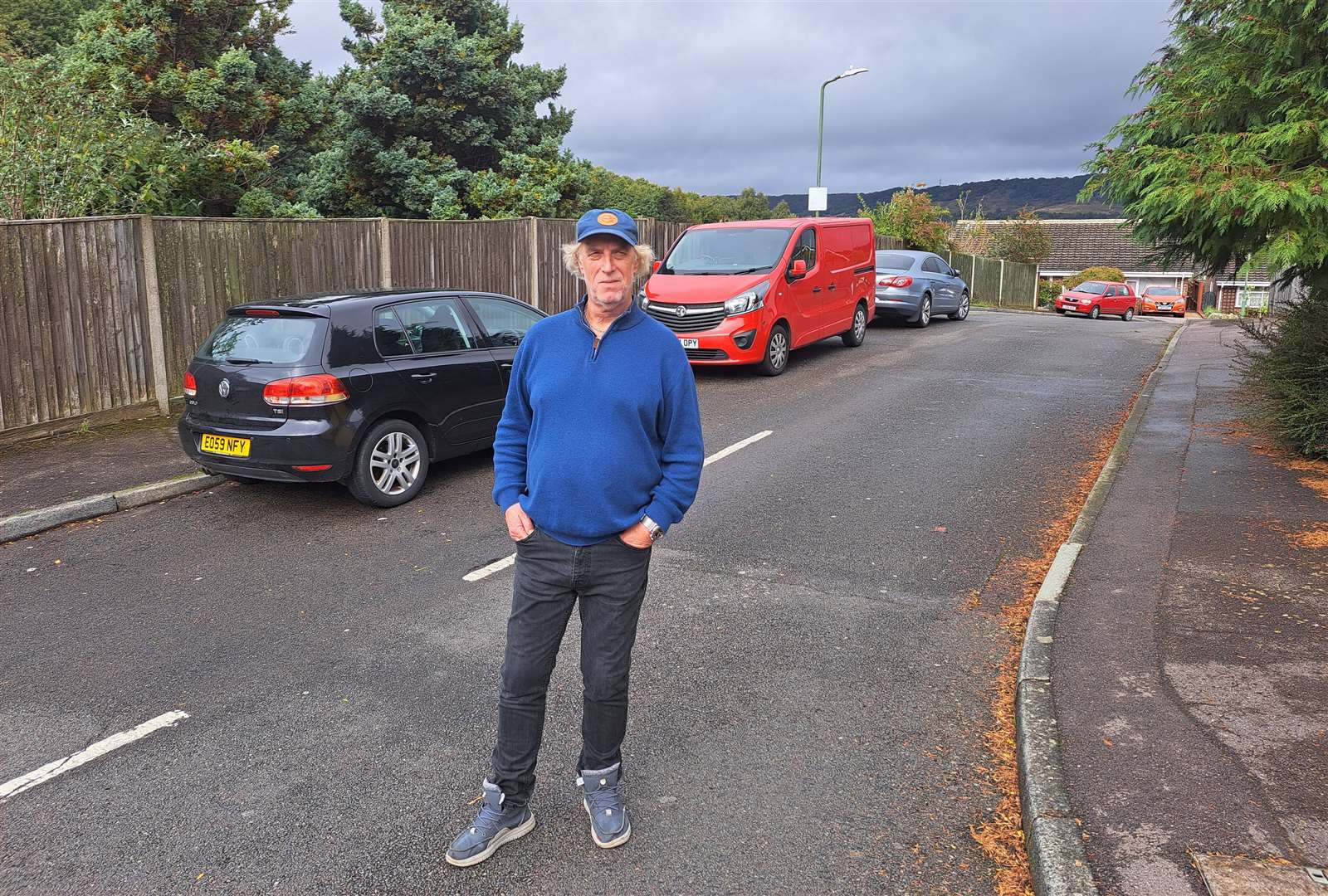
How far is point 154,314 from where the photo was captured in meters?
9.95

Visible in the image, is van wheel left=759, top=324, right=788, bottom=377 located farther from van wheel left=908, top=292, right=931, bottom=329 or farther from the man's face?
the man's face

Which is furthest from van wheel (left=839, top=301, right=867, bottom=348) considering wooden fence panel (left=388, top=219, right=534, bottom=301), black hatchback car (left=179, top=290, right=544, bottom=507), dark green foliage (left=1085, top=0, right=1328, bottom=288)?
black hatchback car (left=179, top=290, right=544, bottom=507)

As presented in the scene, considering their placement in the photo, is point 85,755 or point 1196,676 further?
point 1196,676

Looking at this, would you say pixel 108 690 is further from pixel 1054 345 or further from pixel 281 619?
pixel 1054 345

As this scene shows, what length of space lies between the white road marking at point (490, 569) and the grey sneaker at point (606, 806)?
2673 mm

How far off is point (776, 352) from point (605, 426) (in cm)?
1080

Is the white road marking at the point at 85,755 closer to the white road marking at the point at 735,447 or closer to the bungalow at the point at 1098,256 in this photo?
the white road marking at the point at 735,447

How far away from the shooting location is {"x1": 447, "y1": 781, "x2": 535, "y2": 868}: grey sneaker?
315 cm

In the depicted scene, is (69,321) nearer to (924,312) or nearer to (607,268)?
(607,268)

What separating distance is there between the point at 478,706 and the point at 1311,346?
754 cm

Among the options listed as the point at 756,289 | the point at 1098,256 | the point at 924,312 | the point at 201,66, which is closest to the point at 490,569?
the point at 756,289

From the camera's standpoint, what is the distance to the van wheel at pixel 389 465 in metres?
7.10

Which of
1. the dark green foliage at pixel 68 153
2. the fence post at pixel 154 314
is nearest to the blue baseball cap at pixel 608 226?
the fence post at pixel 154 314

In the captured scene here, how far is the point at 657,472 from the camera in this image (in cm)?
320
